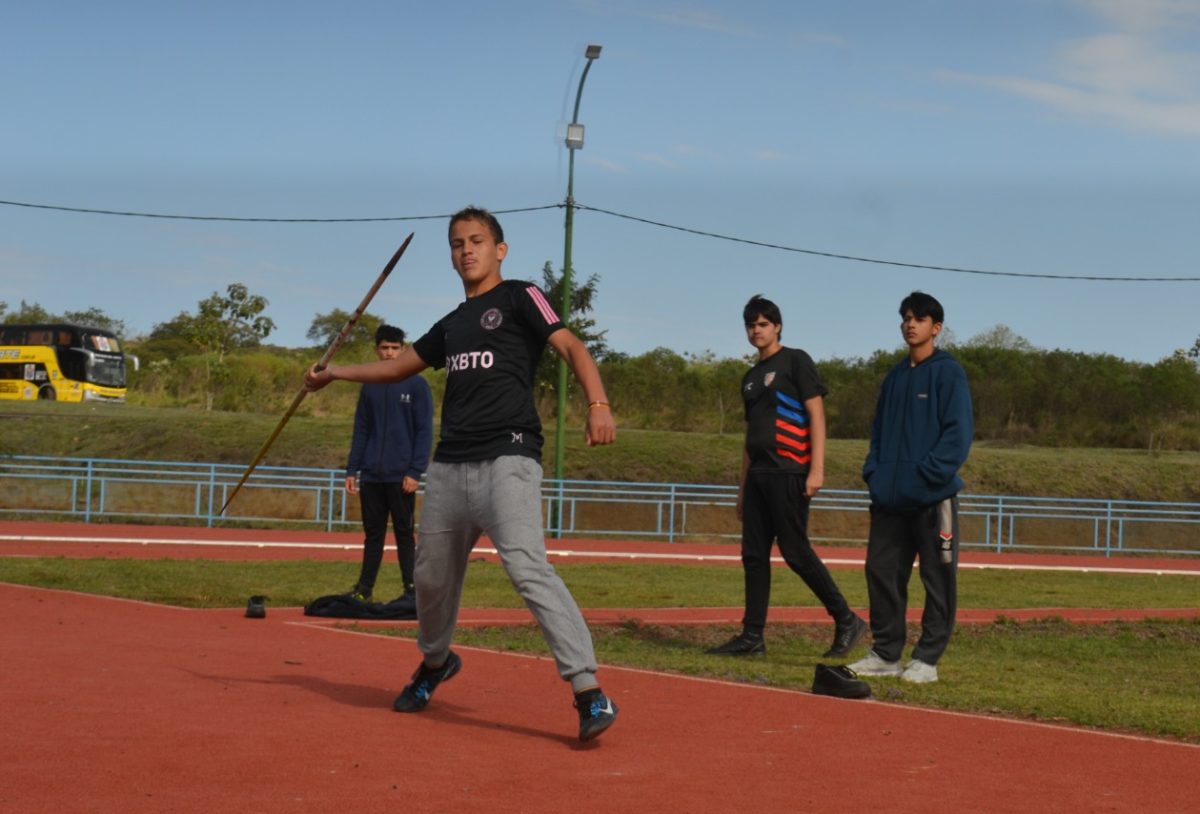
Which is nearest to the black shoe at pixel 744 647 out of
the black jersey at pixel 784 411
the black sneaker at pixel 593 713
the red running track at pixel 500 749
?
the black jersey at pixel 784 411

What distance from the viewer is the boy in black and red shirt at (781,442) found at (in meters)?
8.53

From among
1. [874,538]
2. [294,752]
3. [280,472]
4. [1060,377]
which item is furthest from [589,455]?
[294,752]

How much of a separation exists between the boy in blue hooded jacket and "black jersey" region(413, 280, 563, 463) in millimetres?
2301

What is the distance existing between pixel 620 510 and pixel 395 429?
70.1ft

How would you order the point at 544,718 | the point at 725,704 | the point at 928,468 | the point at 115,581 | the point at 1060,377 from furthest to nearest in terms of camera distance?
1. the point at 1060,377
2. the point at 115,581
3. the point at 928,468
4. the point at 725,704
5. the point at 544,718

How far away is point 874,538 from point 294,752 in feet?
11.7

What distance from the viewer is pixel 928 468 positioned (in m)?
7.43

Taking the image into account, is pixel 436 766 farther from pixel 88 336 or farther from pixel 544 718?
pixel 88 336

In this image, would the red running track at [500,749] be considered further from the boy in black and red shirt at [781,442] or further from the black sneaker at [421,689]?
the boy in black and red shirt at [781,442]

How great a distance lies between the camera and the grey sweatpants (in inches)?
221

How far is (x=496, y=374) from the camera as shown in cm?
580

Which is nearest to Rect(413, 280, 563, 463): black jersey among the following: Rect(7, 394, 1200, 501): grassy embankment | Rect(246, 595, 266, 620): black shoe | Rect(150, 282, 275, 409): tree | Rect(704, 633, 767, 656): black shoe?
Rect(704, 633, 767, 656): black shoe

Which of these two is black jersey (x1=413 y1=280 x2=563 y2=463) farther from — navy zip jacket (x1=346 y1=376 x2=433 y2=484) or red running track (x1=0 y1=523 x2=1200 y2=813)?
navy zip jacket (x1=346 y1=376 x2=433 y2=484)

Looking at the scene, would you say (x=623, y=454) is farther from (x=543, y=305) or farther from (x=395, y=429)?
(x=543, y=305)
